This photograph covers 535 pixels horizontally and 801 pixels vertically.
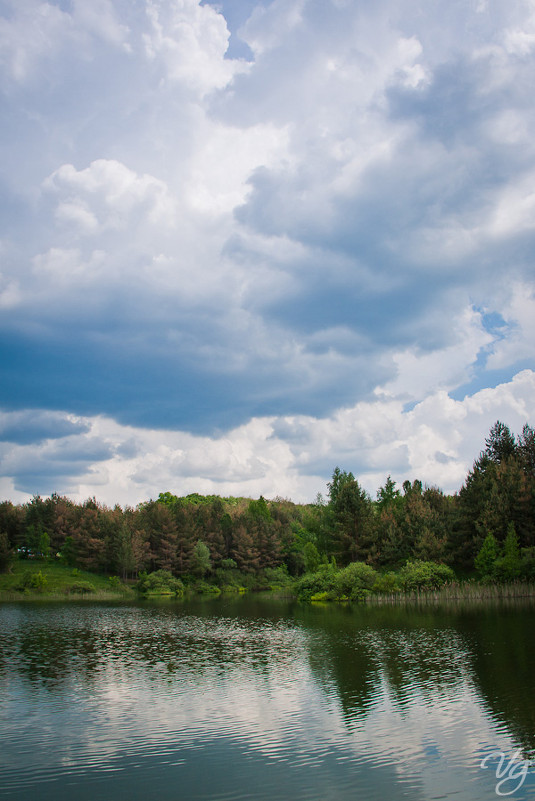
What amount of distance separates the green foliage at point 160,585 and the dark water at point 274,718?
67317mm

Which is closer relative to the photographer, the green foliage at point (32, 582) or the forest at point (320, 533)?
the forest at point (320, 533)

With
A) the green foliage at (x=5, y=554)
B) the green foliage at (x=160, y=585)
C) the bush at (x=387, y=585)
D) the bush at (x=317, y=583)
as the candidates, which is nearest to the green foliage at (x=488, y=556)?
the bush at (x=387, y=585)

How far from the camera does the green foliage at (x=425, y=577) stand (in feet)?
197

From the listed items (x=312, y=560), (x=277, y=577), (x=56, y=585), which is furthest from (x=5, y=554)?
(x=312, y=560)

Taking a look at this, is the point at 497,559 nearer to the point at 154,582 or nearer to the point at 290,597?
the point at 290,597

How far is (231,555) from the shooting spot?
119375 mm

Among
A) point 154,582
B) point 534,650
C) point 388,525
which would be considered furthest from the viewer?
point 154,582

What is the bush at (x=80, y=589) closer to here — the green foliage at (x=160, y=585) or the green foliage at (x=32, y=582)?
the green foliage at (x=32, y=582)

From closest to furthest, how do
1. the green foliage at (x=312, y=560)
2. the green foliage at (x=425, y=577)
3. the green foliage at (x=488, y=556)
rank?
1. the green foliage at (x=425, y=577)
2. the green foliage at (x=488, y=556)
3. the green foliage at (x=312, y=560)

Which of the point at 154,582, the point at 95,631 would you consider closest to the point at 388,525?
the point at 154,582

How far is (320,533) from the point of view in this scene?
90125 mm

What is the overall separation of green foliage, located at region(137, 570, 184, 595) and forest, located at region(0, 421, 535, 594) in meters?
4.20

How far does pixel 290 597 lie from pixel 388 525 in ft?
57.7

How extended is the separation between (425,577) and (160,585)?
52.4m
